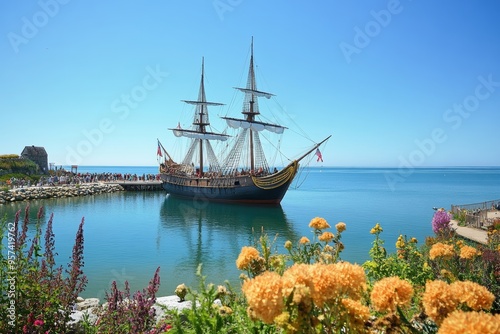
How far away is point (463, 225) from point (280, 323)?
2190cm

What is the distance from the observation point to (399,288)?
6.36 ft

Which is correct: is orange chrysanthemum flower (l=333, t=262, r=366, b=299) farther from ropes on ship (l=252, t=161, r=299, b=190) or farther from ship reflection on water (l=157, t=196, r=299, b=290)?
ropes on ship (l=252, t=161, r=299, b=190)

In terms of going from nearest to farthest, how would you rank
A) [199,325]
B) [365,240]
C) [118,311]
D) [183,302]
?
[199,325], [118,311], [183,302], [365,240]

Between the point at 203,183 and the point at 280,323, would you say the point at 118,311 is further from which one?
the point at 203,183

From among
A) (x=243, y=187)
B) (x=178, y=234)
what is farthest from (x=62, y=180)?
(x=178, y=234)

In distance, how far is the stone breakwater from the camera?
34.1m

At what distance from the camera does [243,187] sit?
37.2m

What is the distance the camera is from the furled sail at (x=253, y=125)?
3947 centimetres

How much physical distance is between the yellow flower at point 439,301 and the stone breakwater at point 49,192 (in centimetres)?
3975

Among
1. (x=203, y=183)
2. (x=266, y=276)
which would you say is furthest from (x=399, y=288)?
(x=203, y=183)

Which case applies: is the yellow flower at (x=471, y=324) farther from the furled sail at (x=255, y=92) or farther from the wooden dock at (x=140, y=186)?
the wooden dock at (x=140, y=186)

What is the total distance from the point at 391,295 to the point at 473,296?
1.39 feet

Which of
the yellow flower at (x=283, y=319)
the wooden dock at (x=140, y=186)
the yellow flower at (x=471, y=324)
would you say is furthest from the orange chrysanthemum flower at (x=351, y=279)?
the wooden dock at (x=140, y=186)

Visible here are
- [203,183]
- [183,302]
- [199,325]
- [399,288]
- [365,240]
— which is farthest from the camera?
[203,183]
